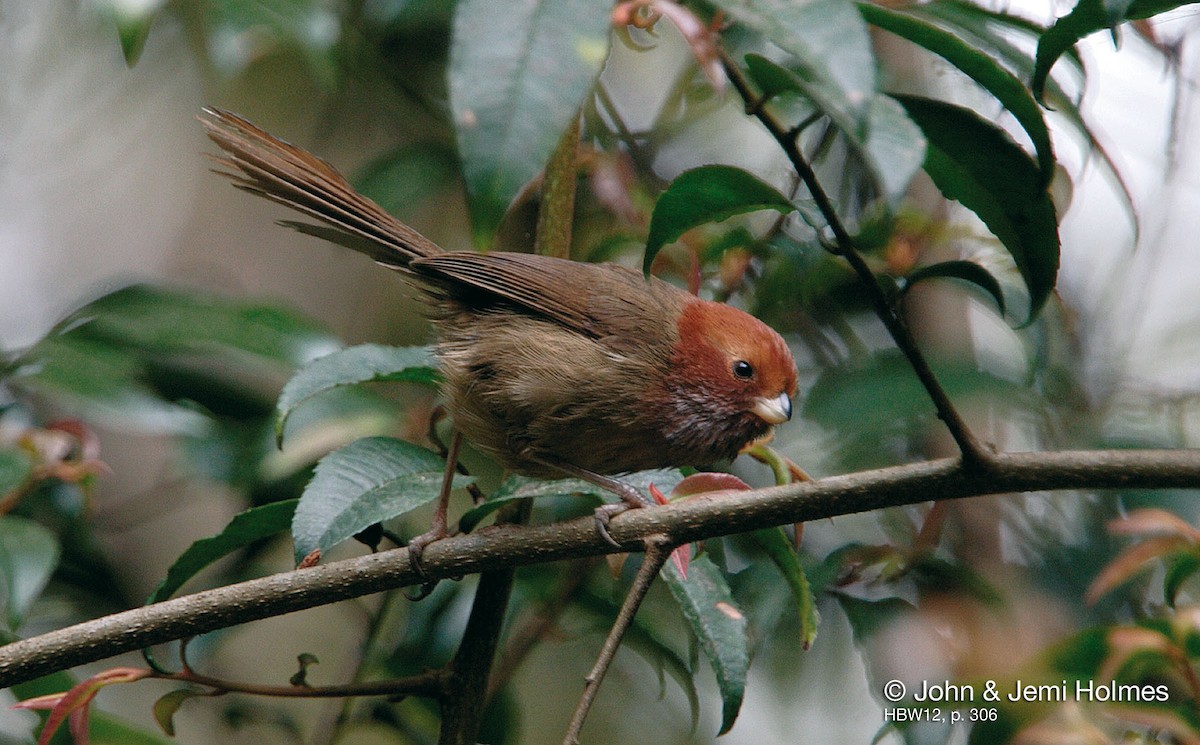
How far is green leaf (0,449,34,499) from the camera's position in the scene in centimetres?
243

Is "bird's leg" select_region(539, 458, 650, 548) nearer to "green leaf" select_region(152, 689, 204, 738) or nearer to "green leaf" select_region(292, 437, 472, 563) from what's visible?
"green leaf" select_region(292, 437, 472, 563)

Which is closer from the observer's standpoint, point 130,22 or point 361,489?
point 361,489

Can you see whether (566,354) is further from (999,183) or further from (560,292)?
(999,183)

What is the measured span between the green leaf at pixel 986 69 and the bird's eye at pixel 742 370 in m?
1.07

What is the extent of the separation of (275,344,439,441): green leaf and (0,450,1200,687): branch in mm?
442

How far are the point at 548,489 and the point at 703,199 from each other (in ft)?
2.54

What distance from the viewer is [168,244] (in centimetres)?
442

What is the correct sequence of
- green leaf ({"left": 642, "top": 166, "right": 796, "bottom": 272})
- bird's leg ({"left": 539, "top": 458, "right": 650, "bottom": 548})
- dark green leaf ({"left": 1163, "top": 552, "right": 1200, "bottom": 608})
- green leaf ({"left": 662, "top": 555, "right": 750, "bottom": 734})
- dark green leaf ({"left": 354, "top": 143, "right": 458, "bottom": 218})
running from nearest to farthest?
green leaf ({"left": 642, "top": 166, "right": 796, "bottom": 272}) < dark green leaf ({"left": 1163, "top": 552, "right": 1200, "bottom": 608}) < green leaf ({"left": 662, "top": 555, "right": 750, "bottom": 734}) < bird's leg ({"left": 539, "top": 458, "right": 650, "bottom": 548}) < dark green leaf ({"left": 354, "top": 143, "right": 458, "bottom": 218})

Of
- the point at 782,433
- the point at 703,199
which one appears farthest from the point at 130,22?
the point at 782,433

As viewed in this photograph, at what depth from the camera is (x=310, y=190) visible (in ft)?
8.36

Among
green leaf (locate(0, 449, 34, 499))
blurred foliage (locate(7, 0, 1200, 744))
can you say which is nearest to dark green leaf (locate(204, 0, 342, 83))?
blurred foliage (locate(7, 0, 1200, 744))

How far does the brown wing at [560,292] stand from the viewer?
8.42 feet

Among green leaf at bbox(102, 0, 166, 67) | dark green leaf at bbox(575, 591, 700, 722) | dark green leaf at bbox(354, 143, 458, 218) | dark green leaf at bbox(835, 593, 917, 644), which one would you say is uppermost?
green leaf at bbox(102, 0, 166, 67)

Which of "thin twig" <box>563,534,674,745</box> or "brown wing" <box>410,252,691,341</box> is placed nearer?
"thin twig" <box>563,534,674,745</box>
